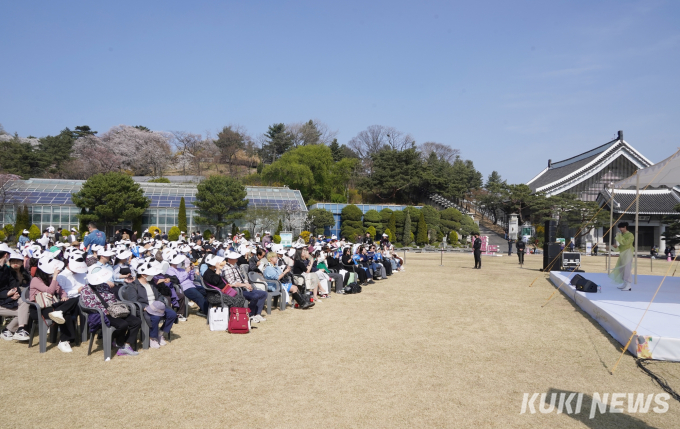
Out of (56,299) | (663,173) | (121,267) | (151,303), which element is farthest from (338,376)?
(663,173)

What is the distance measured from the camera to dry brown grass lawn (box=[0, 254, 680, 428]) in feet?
14.0

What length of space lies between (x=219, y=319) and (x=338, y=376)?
9.77 ft

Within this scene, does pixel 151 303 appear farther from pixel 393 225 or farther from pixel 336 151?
pixel 336 151

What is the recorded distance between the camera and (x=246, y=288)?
8.45m

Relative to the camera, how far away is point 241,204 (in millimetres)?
35375

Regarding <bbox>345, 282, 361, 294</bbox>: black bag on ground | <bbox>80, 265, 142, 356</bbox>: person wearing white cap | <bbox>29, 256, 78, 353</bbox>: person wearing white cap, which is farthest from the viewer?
Answer: <bbox>345, 282, 361, 294</bbox>: black bag on ground

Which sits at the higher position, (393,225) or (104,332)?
(393,225)

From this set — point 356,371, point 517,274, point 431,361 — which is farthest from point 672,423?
point 517,274

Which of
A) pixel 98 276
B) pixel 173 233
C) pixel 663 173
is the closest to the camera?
pixel 98 276

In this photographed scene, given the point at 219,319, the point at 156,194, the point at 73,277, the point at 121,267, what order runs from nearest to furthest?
the point at 73,277
the point at 121,267
the point at 219,319
the point at 156,194

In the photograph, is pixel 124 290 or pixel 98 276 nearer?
pixel 98 276

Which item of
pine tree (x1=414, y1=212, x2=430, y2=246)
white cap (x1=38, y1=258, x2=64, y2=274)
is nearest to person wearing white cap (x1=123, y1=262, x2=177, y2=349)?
white cap (x1=38, y1=258, x2=64, y2=274)

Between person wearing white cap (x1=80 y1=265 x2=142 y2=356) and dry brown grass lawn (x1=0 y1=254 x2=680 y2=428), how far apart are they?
0.26 m

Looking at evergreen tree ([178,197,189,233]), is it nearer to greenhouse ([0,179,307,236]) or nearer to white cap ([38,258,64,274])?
greenhouse ([0,179,307,236])
